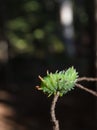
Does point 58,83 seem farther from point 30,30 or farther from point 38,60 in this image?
point 30,30

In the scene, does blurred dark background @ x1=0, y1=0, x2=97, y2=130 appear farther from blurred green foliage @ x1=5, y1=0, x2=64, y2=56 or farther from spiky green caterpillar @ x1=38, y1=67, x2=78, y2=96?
spiky green caterpillar @ x1=38, y1=67, x2=78, y2=96

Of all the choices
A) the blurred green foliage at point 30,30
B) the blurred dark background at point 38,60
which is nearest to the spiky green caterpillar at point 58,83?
the blurred dark background at point 38,60

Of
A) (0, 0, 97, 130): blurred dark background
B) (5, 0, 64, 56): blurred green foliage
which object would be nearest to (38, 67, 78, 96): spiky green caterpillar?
(0, 0, 97, 130): blurred dark background

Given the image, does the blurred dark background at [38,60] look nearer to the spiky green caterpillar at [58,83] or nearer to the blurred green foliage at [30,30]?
the blurred green foliage at [30,30]

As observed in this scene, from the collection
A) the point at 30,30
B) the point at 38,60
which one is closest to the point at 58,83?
the point at 38,60

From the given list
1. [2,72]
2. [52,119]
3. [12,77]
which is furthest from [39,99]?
[52,119]

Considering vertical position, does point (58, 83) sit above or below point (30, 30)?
below
